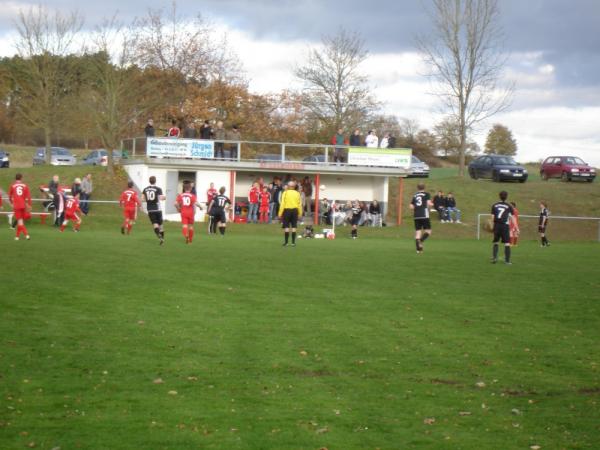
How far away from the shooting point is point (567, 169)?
54.9 meters

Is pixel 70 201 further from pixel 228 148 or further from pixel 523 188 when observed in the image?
pixel 523 188

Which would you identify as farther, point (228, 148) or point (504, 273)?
point (228, 148)

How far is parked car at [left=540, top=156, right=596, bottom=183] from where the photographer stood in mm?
54287

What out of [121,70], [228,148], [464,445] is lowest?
[464,445]

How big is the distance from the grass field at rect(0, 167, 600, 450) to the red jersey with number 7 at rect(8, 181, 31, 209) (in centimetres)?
533

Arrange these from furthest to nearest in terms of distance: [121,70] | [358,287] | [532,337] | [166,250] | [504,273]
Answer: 1. [121,70]
2. [166,250]
3. [504,273]
4. [358,287]
5. [532,337]

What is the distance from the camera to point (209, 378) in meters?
9.48

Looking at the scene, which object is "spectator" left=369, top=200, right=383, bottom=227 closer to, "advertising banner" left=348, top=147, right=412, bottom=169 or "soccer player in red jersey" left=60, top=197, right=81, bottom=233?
"advertising banner" left=348, top=147, right=412, bottom=169

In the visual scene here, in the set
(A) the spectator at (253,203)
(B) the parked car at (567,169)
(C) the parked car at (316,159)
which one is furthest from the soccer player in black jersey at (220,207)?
(B) the parked car at (567,169)

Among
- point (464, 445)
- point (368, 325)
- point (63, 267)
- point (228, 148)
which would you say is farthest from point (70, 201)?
point (464, 445)

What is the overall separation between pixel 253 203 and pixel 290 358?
103 ft

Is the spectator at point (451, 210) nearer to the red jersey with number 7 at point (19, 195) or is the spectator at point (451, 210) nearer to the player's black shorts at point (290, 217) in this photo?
the player's black shorts at point (290, 217)

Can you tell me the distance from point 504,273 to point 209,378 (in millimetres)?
12160

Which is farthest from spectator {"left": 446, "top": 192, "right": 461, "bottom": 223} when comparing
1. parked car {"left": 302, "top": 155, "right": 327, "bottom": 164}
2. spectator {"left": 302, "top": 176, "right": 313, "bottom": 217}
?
spectator {"left": 302, "top": 176, "right": 313, "bottom": 217}
